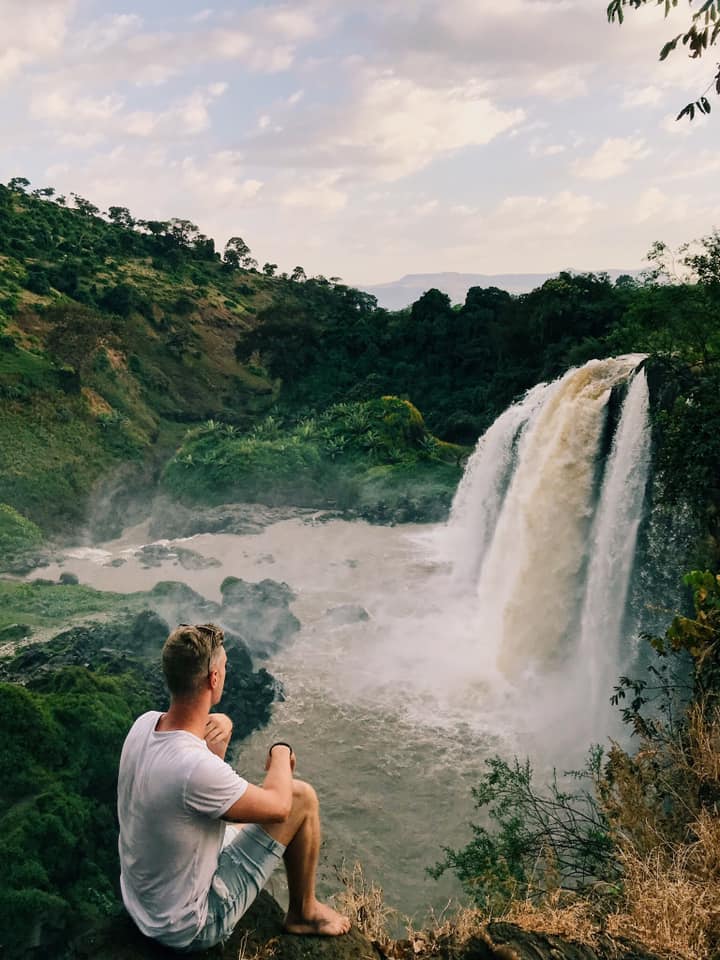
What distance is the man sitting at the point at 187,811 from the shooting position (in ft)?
8.63

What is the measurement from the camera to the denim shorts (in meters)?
2.80

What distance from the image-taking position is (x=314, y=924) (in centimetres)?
309

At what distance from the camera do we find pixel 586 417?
1230 cm

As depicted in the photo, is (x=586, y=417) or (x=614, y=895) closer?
(x=614, y=895)

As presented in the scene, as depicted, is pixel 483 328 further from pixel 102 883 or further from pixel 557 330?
pixel 102 883

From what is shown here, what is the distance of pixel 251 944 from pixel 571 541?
10052 mm

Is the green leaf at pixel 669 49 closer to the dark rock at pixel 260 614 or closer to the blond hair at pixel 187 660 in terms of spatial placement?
the blond hair at pixel 187 660

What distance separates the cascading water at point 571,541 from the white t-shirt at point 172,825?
8267mm

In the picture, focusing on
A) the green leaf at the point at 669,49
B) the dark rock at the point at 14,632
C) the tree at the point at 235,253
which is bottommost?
the dark rock at the point at 14,632

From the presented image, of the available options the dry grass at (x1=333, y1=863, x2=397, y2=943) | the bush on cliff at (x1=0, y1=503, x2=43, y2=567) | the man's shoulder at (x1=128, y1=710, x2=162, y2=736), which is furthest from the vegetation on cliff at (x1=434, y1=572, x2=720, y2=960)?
the bush on cliff at (x1=0, y1=503, x2=43, y2=567)

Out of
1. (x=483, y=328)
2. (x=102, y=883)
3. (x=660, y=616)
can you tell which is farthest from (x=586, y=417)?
(x=483, y=328)

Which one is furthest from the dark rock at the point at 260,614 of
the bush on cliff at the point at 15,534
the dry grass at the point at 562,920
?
the dry grass at the point at 562,920

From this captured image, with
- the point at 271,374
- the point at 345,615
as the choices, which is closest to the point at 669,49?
the point at 345,615

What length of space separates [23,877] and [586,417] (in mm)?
10141
